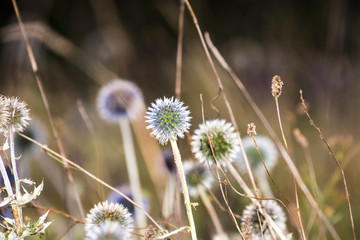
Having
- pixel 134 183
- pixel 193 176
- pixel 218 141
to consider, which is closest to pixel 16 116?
pixel 218 141

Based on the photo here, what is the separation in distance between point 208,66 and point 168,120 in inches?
109

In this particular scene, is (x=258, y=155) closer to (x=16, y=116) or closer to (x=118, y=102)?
(x=118, y=102)

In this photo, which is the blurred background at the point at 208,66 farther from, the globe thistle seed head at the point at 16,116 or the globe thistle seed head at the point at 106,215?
the globe thistle seed head at the point at 16,116

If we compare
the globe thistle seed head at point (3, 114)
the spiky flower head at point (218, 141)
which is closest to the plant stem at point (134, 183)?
the spiky flower head at point (218, 141)

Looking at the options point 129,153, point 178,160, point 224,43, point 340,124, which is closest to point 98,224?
point 178,160

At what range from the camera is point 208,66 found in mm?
3625

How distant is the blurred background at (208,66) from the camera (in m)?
2.80

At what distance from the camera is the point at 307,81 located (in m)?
4.26

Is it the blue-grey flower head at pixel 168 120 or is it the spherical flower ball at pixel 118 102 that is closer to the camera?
the blue-grey flower head at pixel 168 120

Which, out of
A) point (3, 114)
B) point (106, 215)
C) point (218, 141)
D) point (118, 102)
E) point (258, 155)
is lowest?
point (106, 215)

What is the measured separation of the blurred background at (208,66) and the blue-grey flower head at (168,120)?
42.0 inches

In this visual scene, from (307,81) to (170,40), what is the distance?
2295 mm

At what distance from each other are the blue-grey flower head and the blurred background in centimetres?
107

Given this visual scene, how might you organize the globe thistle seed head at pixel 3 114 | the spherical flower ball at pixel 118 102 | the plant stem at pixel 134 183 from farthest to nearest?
the spherical flower ball at pixel 118 102 < the plant stem at pixel 134 183 < the globe thistle seed head at pixel 3 114
